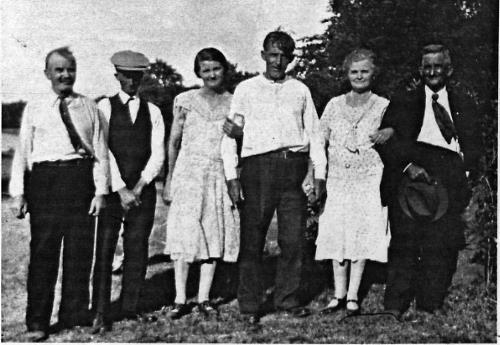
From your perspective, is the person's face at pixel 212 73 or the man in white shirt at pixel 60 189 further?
the person's face at pixel 212 73

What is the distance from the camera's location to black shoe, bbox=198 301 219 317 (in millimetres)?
5152

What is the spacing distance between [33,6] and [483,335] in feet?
15.1

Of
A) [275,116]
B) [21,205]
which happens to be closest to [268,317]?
[275,116]

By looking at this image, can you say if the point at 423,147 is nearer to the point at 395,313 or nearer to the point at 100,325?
the point at 395,313

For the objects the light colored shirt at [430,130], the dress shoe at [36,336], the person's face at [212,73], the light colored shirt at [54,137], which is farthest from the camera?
the light colored shirt at [430,130]

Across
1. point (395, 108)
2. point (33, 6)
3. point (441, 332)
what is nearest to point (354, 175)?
point (395, 108)

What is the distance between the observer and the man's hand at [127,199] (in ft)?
16.3

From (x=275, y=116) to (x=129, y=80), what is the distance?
120 centimetres

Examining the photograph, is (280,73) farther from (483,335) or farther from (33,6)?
(483,335)

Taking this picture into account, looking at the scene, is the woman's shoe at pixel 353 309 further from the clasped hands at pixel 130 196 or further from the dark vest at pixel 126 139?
the dark vest at pixel 126 139

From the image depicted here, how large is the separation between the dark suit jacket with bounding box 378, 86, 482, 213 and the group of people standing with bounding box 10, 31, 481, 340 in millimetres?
12

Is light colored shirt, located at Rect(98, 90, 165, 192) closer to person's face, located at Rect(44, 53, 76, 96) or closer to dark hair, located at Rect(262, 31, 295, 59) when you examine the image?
person's face, located at Rect(44, 53, 76, 96)

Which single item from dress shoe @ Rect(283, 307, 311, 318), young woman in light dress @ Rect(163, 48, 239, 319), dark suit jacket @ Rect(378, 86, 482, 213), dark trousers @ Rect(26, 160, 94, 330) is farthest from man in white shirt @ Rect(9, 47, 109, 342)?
dark suit jacket @ Rect(378, 86, 482, 213)

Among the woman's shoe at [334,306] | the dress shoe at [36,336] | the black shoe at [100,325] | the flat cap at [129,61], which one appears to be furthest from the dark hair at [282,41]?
the dress shoe at [36,336]
